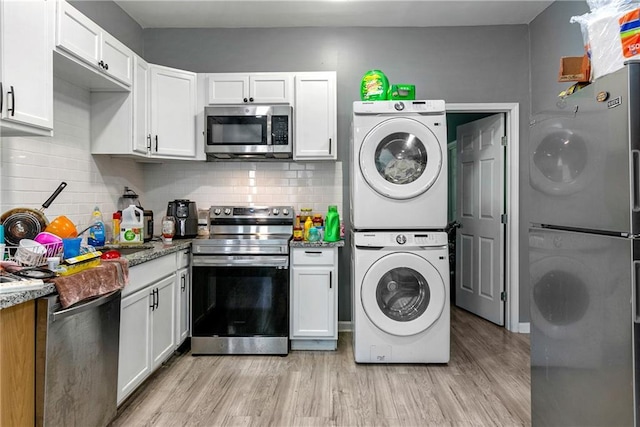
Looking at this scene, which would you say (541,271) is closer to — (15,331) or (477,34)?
(15,331)

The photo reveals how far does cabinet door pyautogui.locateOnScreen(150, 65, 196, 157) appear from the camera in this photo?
115 inches

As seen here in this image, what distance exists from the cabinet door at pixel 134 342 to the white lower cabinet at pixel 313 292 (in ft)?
3.47

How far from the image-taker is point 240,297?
2824 millimetres

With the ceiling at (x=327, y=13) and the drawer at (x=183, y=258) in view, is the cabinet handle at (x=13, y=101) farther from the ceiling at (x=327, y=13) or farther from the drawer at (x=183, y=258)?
the ceiling at (x=327, y=13)

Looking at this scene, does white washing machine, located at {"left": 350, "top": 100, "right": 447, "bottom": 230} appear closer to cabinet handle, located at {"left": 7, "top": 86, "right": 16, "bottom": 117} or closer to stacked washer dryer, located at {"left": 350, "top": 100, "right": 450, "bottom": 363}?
stacked washer dryer, located at {"left": 350, "top": 100, "right": 450, "bottom": 363}

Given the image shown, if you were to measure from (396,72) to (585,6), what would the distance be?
4.73 feet

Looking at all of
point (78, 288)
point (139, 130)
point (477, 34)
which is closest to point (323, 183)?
point (139, 130)

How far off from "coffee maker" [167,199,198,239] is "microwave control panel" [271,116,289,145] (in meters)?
0.96

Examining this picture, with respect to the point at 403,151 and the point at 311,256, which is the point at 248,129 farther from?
the point at 403,151

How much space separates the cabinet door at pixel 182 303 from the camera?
271 cm

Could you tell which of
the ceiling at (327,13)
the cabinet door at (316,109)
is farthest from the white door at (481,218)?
the cabinet door at (316,109)

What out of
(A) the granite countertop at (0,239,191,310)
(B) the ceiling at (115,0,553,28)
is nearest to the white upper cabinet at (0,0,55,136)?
(A) the granite countertop at (0,239,191,310)

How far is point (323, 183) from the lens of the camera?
343 centimetres

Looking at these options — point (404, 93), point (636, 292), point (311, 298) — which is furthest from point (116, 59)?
point (636, 292)
